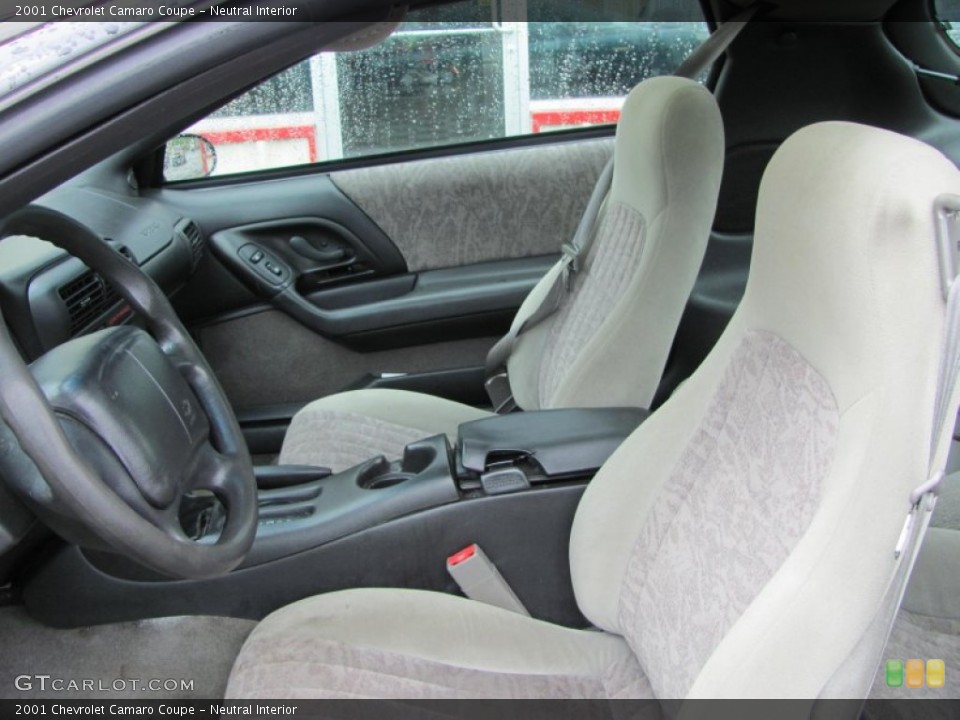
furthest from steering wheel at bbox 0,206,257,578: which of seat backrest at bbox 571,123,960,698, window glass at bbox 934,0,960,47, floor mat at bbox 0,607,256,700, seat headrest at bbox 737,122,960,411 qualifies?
window glass at bbox 934,0,960,47

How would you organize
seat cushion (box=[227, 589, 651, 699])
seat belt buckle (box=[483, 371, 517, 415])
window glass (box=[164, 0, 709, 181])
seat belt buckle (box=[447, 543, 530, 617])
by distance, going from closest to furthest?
1. seat cushion (box=[227, 589, 651, 699])
2. seat belt buckle (box=[447, 543, 530, 617])
3. seat belt buckle (box=[483, 371, 517, 415])
4. window glass (box=[164, 0, 709, 181])

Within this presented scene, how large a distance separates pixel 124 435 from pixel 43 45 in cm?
36

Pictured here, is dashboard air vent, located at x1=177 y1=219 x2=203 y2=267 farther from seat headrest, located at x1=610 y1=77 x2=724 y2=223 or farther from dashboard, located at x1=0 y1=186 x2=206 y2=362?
seat headrest, located at x1=610 y1=77 x2=724 y2=223

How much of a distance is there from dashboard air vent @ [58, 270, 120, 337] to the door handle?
0.80 meters

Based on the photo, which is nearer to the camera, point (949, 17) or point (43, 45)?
point (43, 45)

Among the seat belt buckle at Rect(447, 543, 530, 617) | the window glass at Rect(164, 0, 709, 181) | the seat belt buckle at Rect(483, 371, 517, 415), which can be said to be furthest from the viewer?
the window glass at Rect(164, 0, 709, 181)

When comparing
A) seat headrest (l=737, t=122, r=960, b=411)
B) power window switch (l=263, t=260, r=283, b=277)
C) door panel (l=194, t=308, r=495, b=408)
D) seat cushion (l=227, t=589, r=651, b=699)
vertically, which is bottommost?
door panel (l=194, t=308, r=495, b=408)

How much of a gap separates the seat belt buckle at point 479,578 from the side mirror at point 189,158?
4.78ft

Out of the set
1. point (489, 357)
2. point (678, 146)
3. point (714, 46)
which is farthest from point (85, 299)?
point (714, 46)

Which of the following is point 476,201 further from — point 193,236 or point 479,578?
point 479,578

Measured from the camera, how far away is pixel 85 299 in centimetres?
166

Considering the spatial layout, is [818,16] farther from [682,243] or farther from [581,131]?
[682,243]

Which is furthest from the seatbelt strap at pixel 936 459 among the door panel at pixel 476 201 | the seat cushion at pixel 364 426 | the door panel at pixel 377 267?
the door panel at pixel 476 201

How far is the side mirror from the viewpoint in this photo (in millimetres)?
2363
